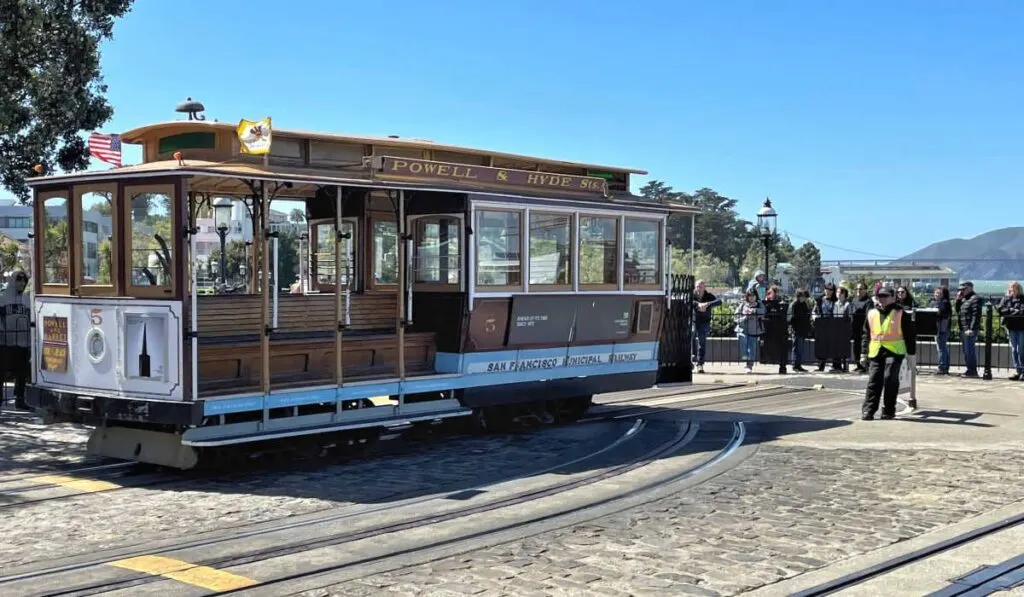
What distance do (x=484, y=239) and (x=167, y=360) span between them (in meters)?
3.99

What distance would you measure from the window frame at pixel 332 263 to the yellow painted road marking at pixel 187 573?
6.11 meters

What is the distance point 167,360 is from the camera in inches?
374

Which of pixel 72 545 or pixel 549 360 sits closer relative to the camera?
pixel 72 545

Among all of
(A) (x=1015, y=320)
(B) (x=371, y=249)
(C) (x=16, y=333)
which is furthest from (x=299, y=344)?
(A) (x=1015, y=320)

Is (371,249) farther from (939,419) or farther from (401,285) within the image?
(939,419)

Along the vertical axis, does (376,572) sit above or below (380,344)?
below

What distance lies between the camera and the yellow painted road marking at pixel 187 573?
20.3 ft

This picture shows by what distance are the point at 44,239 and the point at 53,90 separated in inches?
273

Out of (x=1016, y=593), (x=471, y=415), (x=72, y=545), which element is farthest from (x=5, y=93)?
(x=1016, y=593)

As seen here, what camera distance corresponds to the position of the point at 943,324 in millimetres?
19625

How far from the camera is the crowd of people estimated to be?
19.1 m

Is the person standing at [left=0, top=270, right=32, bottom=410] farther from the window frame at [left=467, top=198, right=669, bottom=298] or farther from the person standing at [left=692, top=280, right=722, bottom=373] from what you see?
the person standing at [left=692, top=280, right=722, bottom=373]

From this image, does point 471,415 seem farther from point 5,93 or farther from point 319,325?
point 5,93

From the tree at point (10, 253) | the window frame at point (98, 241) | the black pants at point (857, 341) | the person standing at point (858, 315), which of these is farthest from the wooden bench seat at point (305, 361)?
the tree at point (10, 253)
